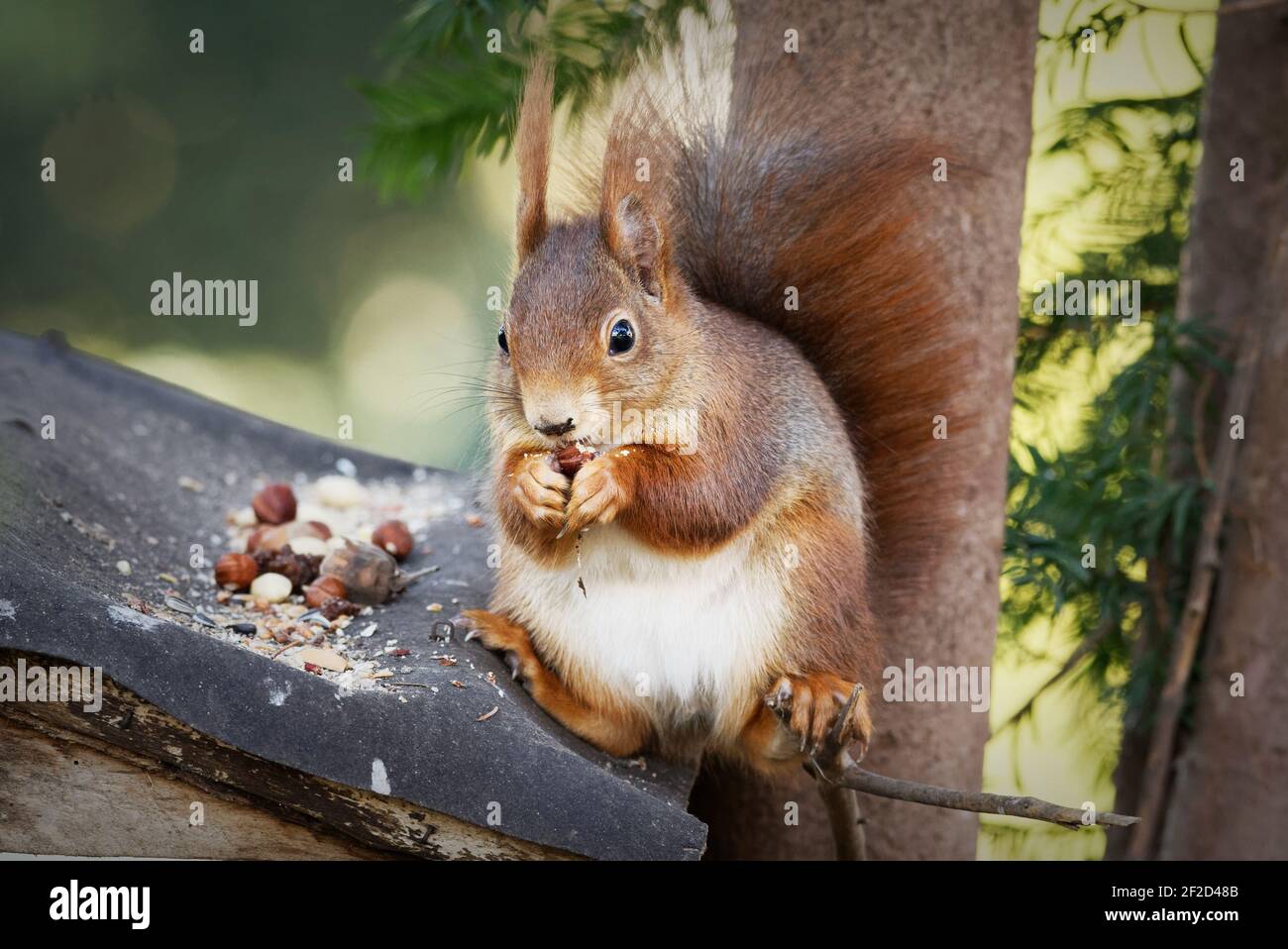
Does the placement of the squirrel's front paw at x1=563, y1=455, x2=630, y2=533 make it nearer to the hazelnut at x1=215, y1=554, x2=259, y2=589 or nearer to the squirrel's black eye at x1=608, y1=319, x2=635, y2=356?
the squirrel's black eye at x1=608, y1=319, x2=635, y2=356

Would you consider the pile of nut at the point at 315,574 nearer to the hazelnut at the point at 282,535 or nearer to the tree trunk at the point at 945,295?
the hazelnut at the point at 282,535

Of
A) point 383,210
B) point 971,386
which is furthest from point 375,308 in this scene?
point 971,386

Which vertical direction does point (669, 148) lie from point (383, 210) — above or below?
below

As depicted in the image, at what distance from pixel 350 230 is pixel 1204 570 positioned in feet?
7.28

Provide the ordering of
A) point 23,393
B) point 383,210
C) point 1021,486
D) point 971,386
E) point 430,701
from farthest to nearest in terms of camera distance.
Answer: point 383,210
point 1021,486
point 23,393
point 971,386
point 430,701

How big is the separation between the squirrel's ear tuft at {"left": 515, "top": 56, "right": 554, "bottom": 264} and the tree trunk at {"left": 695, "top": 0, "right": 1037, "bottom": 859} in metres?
0.38

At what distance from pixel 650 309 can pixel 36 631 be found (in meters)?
0.64

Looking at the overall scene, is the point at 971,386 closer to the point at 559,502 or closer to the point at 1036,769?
the point at 559,502

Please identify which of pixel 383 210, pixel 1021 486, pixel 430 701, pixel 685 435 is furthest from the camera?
pixel 383 210

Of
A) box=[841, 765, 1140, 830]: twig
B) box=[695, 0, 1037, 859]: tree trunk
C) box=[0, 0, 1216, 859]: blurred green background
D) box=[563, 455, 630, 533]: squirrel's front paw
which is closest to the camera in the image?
box=[841, 765, 1140, 830]: twig

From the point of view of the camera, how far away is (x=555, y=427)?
116 centimetres

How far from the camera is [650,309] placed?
1.26 metres

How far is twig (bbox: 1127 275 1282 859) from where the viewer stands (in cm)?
191

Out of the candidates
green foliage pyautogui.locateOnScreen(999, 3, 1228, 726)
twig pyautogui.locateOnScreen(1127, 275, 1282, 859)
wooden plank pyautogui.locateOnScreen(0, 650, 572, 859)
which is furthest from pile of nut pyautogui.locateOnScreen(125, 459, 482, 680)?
twig pyautogui.locateOnScreen(1127, 275, 1282, 859)
